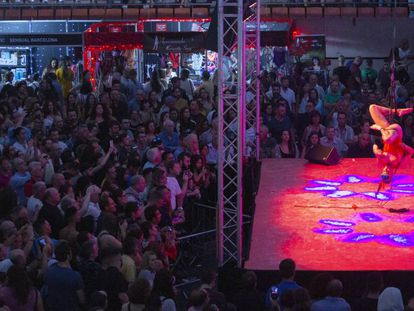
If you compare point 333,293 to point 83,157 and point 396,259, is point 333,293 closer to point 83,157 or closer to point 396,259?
point 396,259

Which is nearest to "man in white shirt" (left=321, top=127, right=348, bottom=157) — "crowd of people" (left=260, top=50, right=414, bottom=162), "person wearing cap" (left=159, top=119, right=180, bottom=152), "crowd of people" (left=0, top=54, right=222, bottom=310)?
"crowd of people" (left=260, top=50, right=414, bottom=162)

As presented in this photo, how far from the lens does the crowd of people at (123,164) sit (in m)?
8.26

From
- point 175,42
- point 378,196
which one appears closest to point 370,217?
point 378,196

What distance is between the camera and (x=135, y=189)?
37.4 feet

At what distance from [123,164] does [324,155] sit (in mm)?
3399

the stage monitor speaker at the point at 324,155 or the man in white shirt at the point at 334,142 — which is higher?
the man in white shirt at the point at 334,142

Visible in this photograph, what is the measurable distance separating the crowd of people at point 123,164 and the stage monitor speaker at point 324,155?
0.30 m

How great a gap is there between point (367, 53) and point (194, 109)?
726cm

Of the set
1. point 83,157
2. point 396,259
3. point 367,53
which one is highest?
point 367,53

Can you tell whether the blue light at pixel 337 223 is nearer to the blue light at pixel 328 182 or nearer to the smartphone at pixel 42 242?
the blue light at pixel 328 182

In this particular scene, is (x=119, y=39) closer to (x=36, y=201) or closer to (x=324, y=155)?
(x=324, y=155)

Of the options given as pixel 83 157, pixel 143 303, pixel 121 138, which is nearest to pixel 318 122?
pixel 121 138

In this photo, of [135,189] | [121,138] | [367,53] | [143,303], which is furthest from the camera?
[367,53]

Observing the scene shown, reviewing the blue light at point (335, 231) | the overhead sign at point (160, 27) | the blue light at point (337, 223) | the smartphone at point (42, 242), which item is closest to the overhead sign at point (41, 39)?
the overhead sign at point (160, 27)
